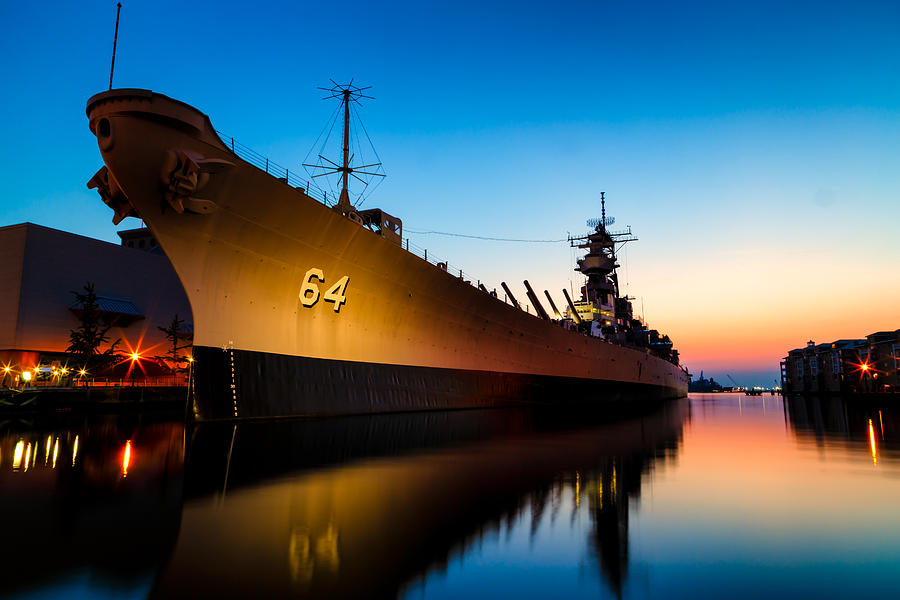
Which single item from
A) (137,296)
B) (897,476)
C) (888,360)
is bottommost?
(897,476)

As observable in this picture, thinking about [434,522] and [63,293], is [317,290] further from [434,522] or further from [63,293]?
[63,293]

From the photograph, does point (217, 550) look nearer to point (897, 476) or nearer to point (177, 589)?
point (177, 589)

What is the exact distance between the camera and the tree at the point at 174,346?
1336 inches

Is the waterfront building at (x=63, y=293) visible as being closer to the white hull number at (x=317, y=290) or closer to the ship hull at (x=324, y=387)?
the ship hull at (x=324, y=387)

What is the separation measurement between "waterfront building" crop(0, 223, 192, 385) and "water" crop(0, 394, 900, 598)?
2551 cm

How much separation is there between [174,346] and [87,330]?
8.09 m

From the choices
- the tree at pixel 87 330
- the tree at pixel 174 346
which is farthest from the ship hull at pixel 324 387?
the tree at pixel 174 346

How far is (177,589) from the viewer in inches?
122

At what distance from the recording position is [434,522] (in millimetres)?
4781

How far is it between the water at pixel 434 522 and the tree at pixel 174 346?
1024 inches

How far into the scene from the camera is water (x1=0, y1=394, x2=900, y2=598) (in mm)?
3379

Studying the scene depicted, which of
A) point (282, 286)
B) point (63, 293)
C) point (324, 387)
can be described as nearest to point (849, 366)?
point (324, 387)

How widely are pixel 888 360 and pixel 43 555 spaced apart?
5905cm

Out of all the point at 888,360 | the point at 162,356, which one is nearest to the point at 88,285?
the point at 162,356
